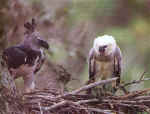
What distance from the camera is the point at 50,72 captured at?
7715mm

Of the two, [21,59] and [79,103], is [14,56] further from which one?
[79,103]

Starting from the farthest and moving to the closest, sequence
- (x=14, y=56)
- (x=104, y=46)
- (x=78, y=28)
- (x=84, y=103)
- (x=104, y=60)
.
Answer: (x=78, y=28) < (x=104, y=60) < (x=104, y=46) < (x=14, y=56) < (x=84, y=103)

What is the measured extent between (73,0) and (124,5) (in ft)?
15.3

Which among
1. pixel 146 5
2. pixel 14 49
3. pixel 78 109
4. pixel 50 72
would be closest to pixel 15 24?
pixel 50 72

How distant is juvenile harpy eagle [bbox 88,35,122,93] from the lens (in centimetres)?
667

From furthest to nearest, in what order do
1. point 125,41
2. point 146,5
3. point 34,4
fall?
point 146,5, point 125,41, point 34,4

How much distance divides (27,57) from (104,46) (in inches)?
48.3

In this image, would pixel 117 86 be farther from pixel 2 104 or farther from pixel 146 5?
pixel 146 5

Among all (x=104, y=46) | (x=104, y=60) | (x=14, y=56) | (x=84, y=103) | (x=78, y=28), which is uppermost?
(x=78, y=28)

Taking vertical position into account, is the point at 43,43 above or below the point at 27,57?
above

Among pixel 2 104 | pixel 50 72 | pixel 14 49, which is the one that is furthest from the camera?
pixel 50 72

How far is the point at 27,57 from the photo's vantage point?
660cm

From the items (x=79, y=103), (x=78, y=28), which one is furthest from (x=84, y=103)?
(x=78, y=28)

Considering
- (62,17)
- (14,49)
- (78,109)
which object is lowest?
(78,109)
